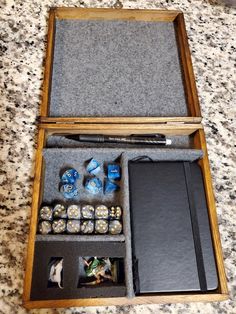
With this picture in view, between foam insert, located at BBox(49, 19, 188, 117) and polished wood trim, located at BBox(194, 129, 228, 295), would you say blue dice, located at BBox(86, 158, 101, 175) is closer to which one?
foam insert, located at BBox(49, 19, 188, 117)

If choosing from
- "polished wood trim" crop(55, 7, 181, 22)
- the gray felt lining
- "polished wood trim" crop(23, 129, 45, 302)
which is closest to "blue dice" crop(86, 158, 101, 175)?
the gray felt lining

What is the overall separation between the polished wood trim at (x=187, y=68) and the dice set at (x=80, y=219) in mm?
342

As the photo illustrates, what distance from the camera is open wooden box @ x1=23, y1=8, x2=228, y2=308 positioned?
2.33 ft

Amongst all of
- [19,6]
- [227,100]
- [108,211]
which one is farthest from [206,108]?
[19,6]

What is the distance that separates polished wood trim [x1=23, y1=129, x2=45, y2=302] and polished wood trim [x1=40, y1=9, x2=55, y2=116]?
0.07 metres

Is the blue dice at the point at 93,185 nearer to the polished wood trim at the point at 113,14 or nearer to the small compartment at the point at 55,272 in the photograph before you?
the small compartment at the point at 55,272

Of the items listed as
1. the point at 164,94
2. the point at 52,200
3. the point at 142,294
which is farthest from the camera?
the point at 164,94

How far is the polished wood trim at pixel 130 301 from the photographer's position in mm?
643

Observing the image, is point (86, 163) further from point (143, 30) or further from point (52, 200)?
point (143, 30)

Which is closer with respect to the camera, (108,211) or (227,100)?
(108,211)

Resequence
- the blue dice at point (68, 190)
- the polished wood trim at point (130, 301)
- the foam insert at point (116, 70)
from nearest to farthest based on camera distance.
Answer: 1. the polished wood trim at point (130, 301)
2. the blue dice at point (68, 190)
3. the foam insert at point (116, 70)

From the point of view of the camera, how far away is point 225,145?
0.88 metres

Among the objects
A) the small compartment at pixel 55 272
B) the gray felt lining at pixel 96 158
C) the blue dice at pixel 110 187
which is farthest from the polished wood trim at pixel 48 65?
the small compartment at pixel 55 272

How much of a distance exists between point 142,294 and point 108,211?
19 centimetres
